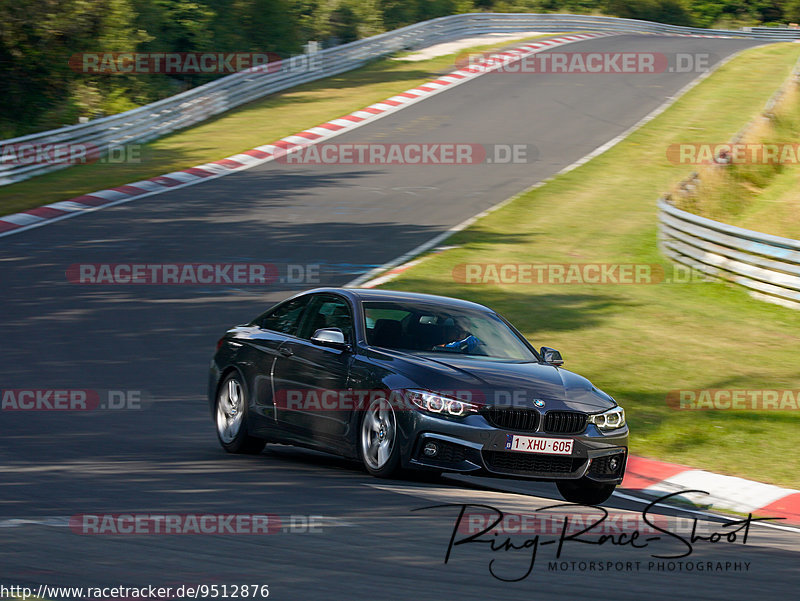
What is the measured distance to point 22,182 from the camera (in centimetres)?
2522

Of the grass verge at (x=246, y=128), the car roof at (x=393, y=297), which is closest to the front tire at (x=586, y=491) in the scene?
the car roof at (x=393, y=297)

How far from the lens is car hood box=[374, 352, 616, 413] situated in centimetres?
801

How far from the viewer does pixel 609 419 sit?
27.4 ft

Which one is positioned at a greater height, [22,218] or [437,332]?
[437,332]

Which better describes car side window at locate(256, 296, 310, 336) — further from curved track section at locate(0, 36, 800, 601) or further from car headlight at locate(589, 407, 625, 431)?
car headlight at locate(589, 407, 625, 431)

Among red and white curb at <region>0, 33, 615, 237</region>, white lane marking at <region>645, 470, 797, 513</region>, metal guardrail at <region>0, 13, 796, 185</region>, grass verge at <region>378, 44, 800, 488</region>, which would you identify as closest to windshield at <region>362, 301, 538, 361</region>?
white lane marking at <region>645, 470, 797, 513</region>

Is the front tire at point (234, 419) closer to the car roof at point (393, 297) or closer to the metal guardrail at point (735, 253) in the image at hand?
the car roof at point (393, 297)

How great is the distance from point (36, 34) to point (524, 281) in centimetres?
1862

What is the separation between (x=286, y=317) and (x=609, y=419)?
2987 millimetres

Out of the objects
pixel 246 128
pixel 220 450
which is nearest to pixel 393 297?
pixel 220 450

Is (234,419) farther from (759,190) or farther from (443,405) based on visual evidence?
(759,190)

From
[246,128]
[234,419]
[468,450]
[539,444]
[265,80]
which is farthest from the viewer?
[265,80]

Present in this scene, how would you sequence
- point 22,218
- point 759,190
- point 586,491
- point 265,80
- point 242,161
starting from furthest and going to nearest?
point 265,80
point 242,161
point 759,190
point 22,218
point 586,491

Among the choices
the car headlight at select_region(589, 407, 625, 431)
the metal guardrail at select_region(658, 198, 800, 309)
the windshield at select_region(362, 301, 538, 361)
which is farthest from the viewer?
the metal guardrail at select_region(658, 198, 800, 309)
